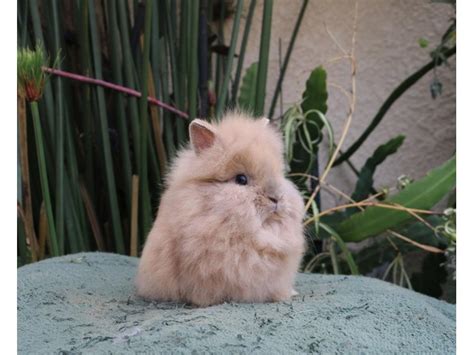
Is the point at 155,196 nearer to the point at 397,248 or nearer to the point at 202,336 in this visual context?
the point at 397,248

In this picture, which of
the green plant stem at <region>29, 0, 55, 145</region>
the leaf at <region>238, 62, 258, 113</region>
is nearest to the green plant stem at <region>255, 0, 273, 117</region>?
the leaf at <region>238, 62, 258, 113</region>

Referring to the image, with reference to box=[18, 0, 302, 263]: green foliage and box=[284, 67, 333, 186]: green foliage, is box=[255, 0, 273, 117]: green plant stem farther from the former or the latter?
box=[284, 67, 333, 186]: green foliage

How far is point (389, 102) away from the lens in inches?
68.6

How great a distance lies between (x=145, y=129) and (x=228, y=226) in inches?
20.2

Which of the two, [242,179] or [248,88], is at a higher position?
[248,88]

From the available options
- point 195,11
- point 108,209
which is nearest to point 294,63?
point 195,11

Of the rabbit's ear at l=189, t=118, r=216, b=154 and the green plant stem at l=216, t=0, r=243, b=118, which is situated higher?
the green plant stem at l=216, t=0, r=243, b=118

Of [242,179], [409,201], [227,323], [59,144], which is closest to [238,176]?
[242,179]

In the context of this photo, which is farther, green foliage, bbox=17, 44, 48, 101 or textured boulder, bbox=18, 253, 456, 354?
green foliage, bbox=17, 44, 48, 101

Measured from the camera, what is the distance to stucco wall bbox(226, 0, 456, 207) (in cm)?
182

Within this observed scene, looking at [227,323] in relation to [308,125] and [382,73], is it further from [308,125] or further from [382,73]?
[382,73]

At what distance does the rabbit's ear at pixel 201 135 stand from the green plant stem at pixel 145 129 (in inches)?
16.3

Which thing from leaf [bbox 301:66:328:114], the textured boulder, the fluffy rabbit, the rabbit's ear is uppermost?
leaf [bbox 301:66:328:114]

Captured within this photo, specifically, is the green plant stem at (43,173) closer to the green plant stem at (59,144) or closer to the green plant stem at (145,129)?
the green plant stem at (59,144)
